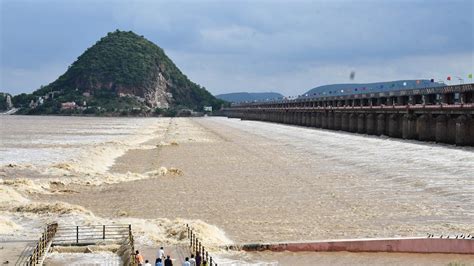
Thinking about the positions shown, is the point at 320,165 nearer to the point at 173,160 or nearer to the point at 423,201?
the point at 173,160

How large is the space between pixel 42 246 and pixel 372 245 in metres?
10.1

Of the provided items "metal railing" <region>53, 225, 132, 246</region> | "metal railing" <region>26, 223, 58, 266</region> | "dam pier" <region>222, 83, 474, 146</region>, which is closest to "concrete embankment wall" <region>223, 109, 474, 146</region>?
"dam pier" <region>222, 83, 474, 146</region>

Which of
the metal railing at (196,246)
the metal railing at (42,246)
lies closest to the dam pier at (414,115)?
the metal railing at (196,246)

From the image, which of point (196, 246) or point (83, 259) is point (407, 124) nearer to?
point (196, 246)

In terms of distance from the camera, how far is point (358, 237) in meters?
23.2

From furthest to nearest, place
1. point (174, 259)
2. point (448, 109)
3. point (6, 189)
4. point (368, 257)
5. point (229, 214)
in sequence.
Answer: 1. point (448, 109)
2. point (6, 189)
3. point (229, 214)
4. point (368, 257)
5. point (174, 259)

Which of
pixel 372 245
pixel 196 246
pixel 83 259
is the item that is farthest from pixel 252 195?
pixel 83 259

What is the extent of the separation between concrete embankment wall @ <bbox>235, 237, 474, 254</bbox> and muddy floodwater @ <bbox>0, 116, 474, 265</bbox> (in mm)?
531

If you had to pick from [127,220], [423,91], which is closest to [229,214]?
[127,220]

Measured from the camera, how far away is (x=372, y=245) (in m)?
21.8

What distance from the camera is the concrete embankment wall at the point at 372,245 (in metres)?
21.6

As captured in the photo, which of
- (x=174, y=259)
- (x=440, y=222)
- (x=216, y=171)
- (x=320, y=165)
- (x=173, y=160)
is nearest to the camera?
(x=174, y=259)

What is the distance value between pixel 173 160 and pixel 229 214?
26.5 m

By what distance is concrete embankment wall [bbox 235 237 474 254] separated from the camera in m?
21.6
